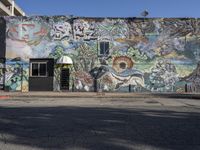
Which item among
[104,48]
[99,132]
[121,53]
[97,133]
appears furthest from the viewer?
[104,48]

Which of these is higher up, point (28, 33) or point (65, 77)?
point (28, 33)

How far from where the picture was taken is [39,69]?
40.2m

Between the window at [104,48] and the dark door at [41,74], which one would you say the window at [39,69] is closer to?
the dark door at [41,74]

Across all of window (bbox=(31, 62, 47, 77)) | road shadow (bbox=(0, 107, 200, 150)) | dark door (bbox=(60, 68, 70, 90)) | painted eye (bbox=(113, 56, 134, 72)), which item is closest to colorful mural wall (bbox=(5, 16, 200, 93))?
painted eye (bbox=(113, 56, 134, 72))

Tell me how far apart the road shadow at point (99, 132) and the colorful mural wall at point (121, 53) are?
25290mm

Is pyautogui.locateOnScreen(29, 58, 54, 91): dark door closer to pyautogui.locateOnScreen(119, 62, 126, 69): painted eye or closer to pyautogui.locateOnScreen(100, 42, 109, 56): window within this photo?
pyautogui.locateOnScreen(100, 42, 109, 56): window

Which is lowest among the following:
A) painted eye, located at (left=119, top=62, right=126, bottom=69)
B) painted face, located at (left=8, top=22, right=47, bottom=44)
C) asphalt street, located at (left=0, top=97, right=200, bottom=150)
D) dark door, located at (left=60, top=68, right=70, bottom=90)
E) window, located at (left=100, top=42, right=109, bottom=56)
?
asphalt street, located at (left=0, top=97, right=200, bottom=150)

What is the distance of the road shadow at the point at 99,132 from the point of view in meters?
9.34

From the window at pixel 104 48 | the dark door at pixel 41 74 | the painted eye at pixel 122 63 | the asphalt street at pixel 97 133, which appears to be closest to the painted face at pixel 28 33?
the dark door at pixel 41 74

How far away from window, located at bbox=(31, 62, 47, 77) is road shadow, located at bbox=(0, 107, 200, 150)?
25666 mm

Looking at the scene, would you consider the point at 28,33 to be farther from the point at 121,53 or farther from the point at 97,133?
the point at 97,133

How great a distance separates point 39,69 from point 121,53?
314 inches

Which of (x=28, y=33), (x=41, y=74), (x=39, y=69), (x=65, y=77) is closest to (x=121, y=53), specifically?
(x=65, y=77)

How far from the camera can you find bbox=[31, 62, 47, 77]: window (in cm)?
4012
